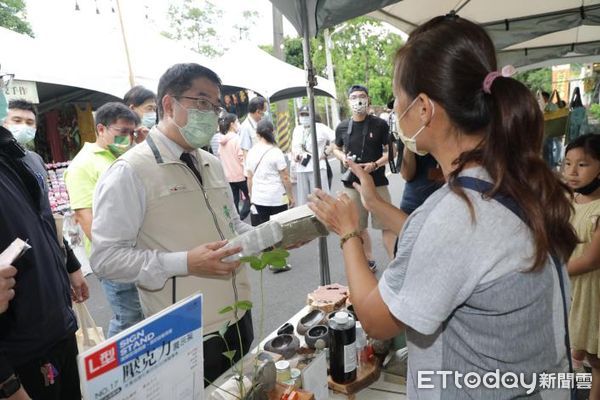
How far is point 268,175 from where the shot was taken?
14.8 feet

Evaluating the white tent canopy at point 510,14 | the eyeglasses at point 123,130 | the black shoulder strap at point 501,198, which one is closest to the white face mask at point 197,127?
the black shoulder strap at point 501,198

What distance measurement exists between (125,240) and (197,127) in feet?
1.72

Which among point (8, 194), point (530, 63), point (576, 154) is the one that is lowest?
point (576, 154)

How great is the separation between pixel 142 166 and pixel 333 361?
98 centimetres

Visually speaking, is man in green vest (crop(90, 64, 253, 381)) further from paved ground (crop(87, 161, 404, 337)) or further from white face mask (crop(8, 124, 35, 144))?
paved ground (crop(87, 161, 404, 337))

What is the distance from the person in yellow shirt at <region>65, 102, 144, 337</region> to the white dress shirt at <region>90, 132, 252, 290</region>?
1217 mm

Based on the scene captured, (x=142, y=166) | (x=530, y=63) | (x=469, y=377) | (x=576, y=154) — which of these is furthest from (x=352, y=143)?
(x=530, y=63)

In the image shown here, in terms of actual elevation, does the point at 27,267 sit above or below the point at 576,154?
below

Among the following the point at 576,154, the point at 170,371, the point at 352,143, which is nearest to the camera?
the point at 170,371

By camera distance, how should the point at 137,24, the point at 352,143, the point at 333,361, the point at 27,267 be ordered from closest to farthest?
the point at 333,361 → the point at 27,267 → the point at 352,143 → the point at 137,24

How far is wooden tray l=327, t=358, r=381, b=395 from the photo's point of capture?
130 cm

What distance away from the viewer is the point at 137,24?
5.32m

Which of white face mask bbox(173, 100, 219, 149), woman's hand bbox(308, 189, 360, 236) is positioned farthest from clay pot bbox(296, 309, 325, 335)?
white face mask bbox(173, 100, 219, 149)

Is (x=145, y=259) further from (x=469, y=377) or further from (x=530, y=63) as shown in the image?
(x=530, y=63)
